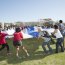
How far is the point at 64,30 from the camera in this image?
1293 centimetres

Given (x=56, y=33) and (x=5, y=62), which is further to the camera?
(x=56, y=33)

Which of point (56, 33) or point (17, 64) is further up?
point (56, 33)

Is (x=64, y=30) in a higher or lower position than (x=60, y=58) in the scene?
higher

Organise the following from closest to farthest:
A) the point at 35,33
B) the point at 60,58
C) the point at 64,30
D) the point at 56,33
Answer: the point at 60,58, the point at 56,33, the point at 64,30, the point at 35,33

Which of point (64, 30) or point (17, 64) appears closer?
point (17, 64)

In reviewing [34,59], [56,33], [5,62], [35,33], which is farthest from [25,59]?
[35,33]

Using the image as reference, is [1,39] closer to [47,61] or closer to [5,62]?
[5,62]

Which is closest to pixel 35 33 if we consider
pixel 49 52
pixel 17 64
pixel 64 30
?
pixel 64 30

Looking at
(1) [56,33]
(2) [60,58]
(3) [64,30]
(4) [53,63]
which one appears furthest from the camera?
(3) [64,30]

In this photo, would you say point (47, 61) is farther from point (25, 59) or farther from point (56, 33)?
point (56, 33)

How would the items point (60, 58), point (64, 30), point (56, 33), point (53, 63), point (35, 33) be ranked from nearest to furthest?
point (53, 63) → point (60, 58) → point (56, 33) → point (64, 30) → point (35, 33)

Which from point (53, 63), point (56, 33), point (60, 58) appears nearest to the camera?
point (53, 63)

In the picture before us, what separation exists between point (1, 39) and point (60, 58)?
3592 millimetres

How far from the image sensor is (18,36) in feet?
33.2
